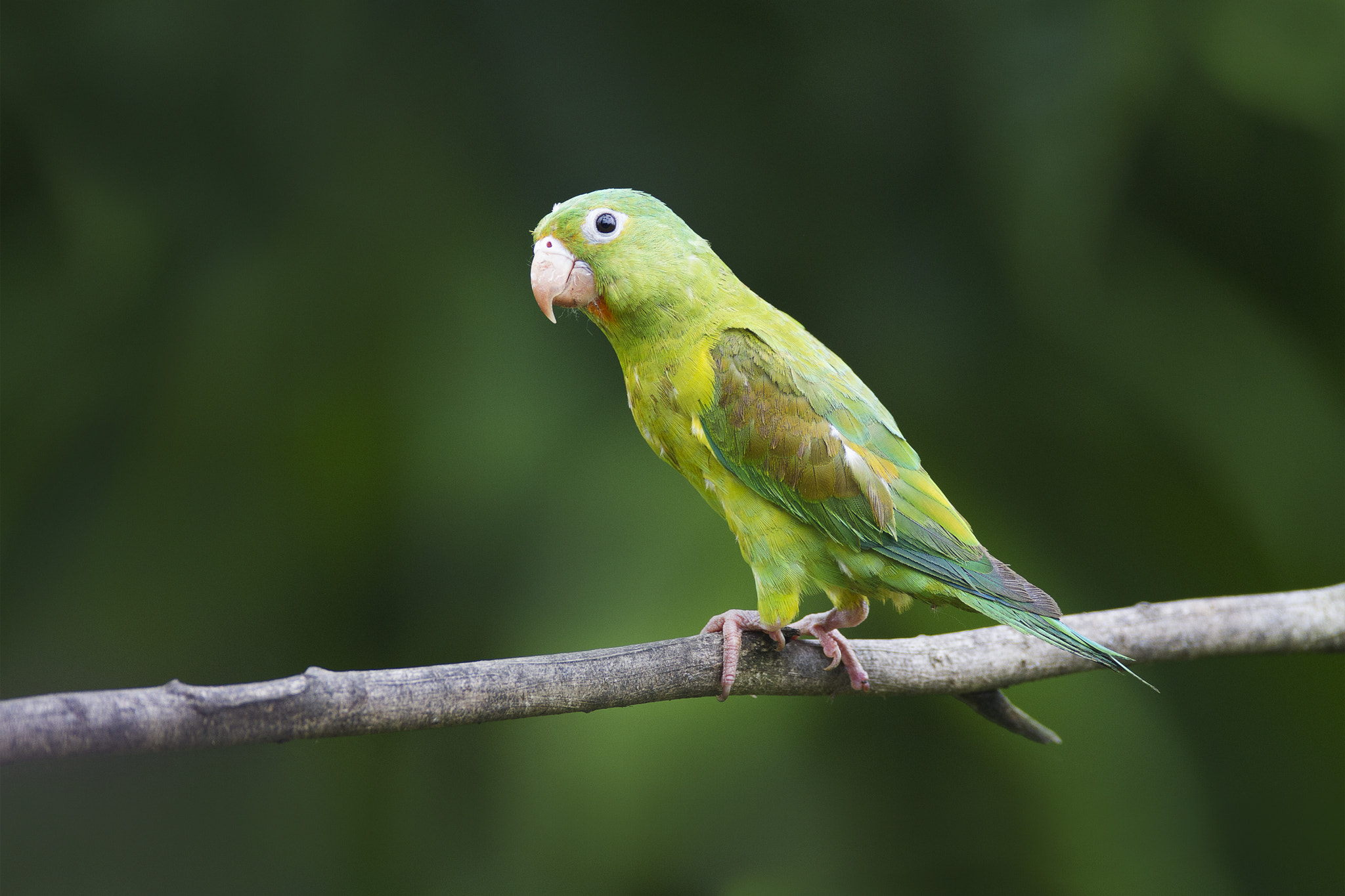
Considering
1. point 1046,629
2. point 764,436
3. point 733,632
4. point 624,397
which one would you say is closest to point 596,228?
point 764,436

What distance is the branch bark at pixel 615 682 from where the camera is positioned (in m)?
1.63

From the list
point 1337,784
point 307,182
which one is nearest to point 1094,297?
point 1337,784

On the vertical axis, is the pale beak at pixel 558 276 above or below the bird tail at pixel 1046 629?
above

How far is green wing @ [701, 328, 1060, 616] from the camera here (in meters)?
2.36

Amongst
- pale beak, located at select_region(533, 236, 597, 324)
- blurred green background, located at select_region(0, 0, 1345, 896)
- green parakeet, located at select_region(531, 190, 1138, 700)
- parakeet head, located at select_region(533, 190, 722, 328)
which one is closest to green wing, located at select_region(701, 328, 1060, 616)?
green parakeet, located at select_region(531, 190, 1138, 700)

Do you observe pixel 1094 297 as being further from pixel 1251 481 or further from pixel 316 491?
pixel 316 491

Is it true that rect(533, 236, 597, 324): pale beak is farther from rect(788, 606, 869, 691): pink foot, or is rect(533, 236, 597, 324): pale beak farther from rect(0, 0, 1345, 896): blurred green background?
rect(0, 0, 1345, 896): blurred green background

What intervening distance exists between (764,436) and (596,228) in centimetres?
70

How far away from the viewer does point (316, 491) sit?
179 inches

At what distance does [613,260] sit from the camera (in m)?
2.48

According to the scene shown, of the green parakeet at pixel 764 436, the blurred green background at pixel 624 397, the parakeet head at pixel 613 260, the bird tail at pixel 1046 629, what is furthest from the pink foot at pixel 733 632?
the blurred green background at pixel 624 397

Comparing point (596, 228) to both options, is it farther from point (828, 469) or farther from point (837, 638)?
point (837, 638)

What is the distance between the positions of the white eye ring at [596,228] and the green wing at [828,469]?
39 centimetres

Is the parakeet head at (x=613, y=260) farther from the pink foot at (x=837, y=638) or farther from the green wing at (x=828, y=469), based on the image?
the pink foot at (x=837, y=638)
